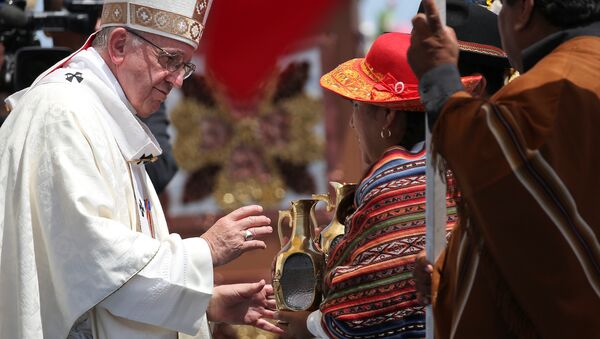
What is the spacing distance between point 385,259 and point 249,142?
501 cm

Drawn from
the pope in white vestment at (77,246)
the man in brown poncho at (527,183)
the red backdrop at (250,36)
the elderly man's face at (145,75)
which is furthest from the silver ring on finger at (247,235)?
the red backdrop at (250,36)

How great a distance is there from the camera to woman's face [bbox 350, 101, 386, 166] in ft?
13.5

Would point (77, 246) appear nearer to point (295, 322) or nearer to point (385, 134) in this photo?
point (295, 322)

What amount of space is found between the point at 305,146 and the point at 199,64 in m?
1.02

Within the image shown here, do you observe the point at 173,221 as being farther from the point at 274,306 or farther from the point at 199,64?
the point at 274,306

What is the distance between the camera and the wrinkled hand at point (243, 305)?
4324 millimetres

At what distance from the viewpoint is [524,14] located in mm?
3135

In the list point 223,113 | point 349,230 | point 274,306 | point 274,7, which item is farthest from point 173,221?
point 349,230

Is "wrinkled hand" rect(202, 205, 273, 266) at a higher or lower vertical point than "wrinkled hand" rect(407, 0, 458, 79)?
lower

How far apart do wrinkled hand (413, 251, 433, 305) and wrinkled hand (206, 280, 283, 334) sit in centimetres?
106

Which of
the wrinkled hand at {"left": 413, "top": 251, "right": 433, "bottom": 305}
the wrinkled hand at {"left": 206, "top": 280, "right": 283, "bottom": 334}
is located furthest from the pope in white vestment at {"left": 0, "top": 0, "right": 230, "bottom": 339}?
the wrinkled hand at {"left": 413, "top": 251, "right": 433, "bottom": 305}

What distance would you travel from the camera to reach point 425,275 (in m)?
3.33

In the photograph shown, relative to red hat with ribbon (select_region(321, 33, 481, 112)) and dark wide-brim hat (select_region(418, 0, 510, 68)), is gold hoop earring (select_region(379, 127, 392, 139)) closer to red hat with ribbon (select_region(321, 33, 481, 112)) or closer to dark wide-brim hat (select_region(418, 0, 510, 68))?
red hat with ribbon (select_region(321, 33, 481, 112))

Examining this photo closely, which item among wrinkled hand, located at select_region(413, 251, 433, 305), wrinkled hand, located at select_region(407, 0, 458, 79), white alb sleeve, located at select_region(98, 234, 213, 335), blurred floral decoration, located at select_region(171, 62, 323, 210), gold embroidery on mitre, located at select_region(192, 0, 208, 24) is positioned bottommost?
blurred floral decoration, located at select_region(171, 62, 323, 210)
